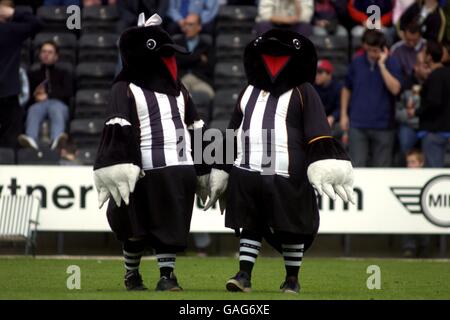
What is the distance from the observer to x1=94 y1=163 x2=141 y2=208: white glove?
10.3 meters

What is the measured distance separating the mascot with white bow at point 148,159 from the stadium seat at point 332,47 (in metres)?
8.27

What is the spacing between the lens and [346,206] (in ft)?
53.8

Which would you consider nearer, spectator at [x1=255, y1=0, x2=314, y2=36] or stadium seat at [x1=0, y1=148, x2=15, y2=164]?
stadium seat at [x1=0, y1=148, x2=15, y2=164]

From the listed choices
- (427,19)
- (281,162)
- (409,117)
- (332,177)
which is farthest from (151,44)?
(427,19)

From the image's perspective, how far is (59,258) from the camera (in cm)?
1587

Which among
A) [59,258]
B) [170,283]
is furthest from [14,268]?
[170,283]

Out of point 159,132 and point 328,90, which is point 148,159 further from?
point 328,90

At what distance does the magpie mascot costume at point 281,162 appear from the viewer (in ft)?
34.1

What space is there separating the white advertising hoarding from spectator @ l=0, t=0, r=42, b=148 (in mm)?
1052

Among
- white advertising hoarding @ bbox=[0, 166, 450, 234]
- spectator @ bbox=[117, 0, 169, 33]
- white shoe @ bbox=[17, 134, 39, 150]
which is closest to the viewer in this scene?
white advertising hoarding @ bbox=[0, 166, 450, 234]

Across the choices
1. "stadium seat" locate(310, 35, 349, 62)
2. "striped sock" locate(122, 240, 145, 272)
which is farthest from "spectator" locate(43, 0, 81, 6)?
"striped sock" locate(122, 240, 145, 272)

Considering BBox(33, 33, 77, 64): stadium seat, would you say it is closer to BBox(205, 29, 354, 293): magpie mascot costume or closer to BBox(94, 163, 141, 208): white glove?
BBox(205, 29, 354, 293): magpie mascot costume

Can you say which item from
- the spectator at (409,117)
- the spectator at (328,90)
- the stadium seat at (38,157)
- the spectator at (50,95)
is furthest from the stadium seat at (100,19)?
the spectator at (409,117)

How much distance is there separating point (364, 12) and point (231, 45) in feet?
6.39
